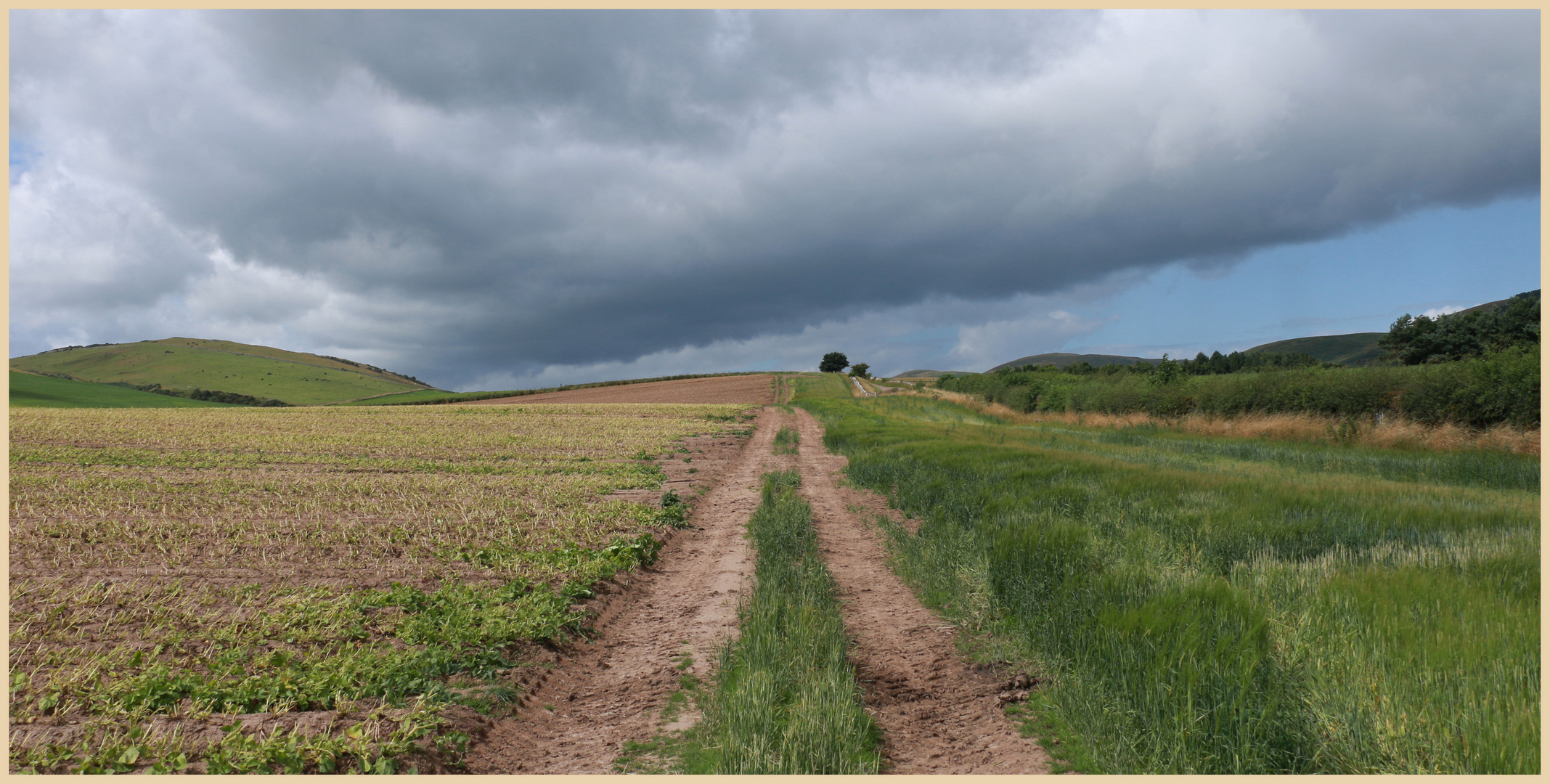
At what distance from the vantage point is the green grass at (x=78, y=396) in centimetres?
7644

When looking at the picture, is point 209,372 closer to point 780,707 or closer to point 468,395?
point 468,395

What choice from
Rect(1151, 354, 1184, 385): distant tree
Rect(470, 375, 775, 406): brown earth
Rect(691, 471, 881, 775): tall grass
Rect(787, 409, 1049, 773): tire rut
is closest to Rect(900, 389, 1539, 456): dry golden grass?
Rect(1151, 354, 1184, 385): distant tree

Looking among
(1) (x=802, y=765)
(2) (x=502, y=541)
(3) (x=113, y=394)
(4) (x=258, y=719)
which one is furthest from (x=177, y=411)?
(3) (x=113, y=394)

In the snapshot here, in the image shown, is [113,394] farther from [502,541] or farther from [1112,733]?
[1112,733]

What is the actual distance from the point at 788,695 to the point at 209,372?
15985 cm

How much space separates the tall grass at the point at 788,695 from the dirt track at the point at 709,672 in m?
0.27

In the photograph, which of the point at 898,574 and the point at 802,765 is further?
the point at 898,574

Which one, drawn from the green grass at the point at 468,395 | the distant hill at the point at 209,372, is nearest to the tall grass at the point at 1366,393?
the green grass at the point at 468,395

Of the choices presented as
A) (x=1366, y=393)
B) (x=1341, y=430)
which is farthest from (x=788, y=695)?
(x=1366, y=393)

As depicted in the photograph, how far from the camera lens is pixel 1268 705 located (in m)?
3.86

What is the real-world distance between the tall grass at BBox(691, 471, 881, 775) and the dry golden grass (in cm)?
2316

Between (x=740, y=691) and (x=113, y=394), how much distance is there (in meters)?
120

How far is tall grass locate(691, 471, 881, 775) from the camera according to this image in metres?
4.11

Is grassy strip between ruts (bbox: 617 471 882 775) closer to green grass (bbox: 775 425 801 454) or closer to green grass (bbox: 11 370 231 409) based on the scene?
green grass (bbox: 775 425 801 454)
